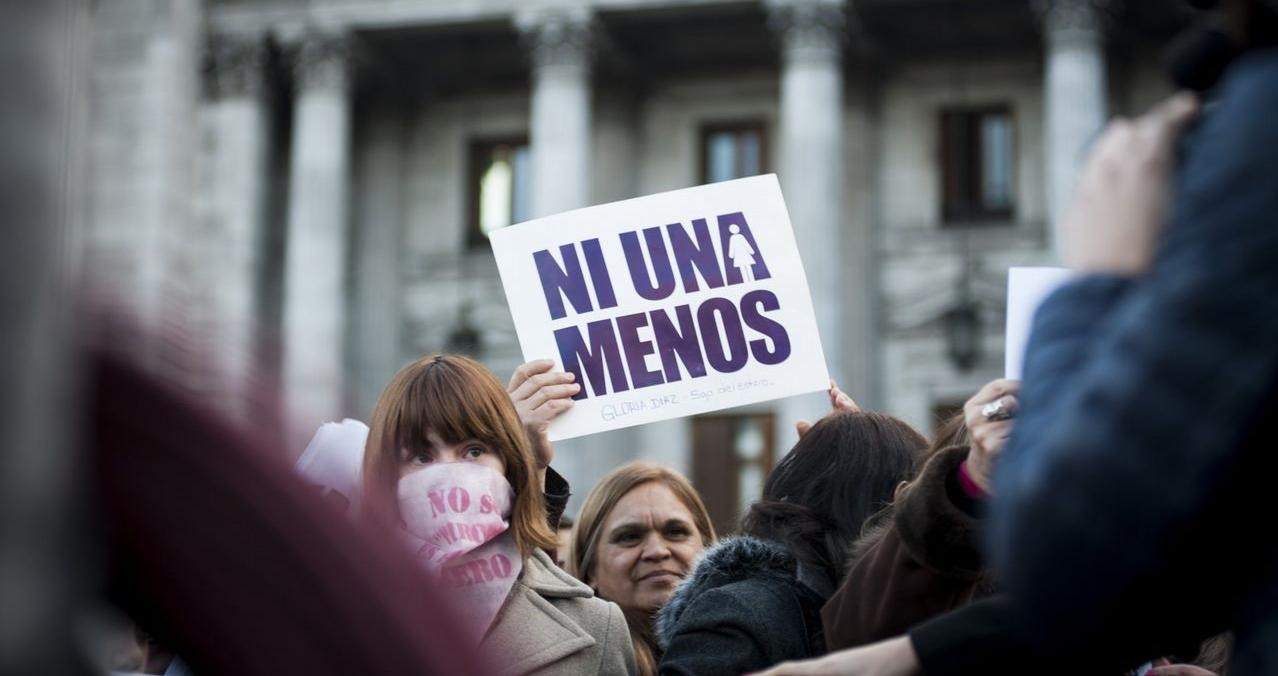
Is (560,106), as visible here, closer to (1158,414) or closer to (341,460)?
(341,460)

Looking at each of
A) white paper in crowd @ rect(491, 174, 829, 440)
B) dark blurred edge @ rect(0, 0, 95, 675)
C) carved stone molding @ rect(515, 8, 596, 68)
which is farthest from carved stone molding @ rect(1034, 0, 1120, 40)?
dark blurred edge @ rect(0, 0, 95, 675)

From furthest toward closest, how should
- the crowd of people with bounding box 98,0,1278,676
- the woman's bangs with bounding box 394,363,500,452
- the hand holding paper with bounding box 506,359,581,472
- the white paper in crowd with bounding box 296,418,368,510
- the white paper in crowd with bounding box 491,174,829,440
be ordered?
1. the white paper in crowd with bounding box 491,174,829,440
2. the hand holding paper with bounding box 506,359,581,472
3. the woman's bangs with bounding box 394,363,500,452
4. the white paper in crowd with bounding box 296,418,368,510
5. the crowd of people with bounding box 98,0,1278,676

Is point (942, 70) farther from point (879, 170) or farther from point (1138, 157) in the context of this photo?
point (1138, 157)

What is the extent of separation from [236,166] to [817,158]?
29.5 feet

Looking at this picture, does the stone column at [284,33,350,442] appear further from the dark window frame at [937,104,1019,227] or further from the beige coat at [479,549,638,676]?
the beige coat at [479,549,638,676]

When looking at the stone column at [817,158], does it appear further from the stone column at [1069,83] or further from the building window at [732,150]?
the stone column at [1069,83]

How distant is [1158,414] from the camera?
1.59m

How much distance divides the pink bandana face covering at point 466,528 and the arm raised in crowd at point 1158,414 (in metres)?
2.23

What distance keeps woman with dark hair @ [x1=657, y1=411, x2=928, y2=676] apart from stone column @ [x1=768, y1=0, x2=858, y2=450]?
883 inches

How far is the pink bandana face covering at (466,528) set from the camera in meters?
3.90

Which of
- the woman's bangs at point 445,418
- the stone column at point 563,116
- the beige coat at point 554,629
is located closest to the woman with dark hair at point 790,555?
the beige coat at point 554,629

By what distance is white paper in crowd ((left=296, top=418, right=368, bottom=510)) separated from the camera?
384 cm

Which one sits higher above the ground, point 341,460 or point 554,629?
point 341,460

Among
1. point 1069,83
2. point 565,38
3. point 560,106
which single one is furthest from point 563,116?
→ point 1069,83
